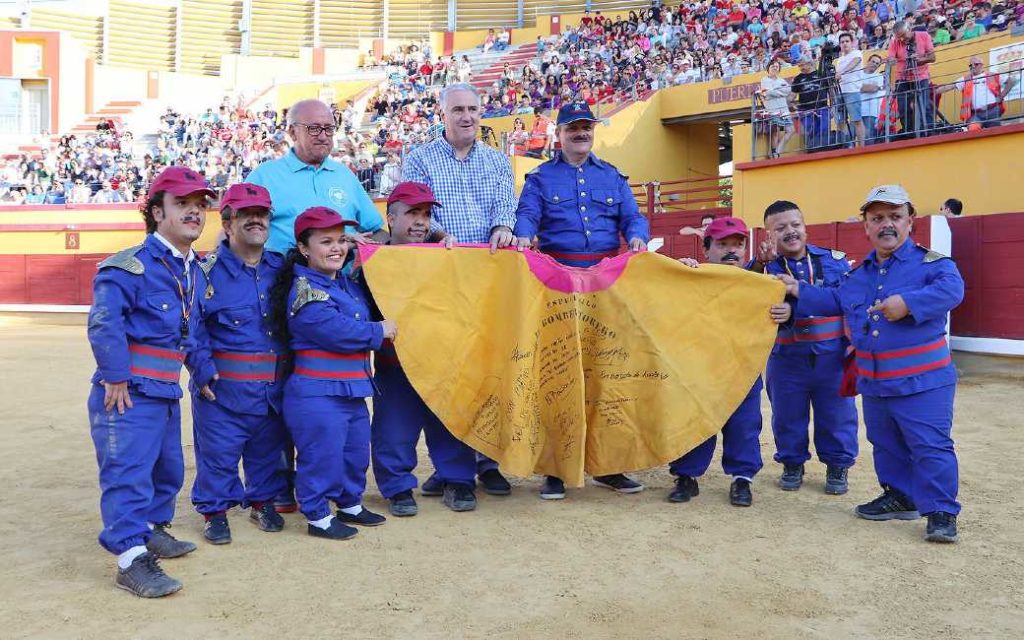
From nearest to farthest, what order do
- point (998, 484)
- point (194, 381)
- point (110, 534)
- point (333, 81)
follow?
point (110, 534)
point (194, 381)
point (998, 484)
point (333, 81)

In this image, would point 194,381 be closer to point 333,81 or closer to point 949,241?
point 949,241

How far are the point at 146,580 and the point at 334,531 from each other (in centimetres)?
83

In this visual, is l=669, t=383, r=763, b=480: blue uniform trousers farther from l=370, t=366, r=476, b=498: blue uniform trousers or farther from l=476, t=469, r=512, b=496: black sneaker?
l=370, t=366, r=476, b=498: blue uniform trousers

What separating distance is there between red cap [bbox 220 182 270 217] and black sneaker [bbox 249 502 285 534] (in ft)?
3.95

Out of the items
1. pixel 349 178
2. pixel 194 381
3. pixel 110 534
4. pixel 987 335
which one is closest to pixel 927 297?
pixel 349 178

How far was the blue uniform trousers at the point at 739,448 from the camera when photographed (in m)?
4.34

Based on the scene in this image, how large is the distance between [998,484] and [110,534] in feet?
13.0

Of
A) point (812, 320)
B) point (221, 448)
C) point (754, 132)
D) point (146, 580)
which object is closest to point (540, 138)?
point (754, 132)

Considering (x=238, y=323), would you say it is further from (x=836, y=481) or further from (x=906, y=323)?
(x=836, y=481)

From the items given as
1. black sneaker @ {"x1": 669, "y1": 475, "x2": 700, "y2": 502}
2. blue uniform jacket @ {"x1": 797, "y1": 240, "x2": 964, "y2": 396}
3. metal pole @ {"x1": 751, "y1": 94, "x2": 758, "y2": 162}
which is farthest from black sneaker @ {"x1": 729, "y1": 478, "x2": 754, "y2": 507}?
metal pole @ {"x1": 751, "y1": 94, "x2": 758, "y2": 162}

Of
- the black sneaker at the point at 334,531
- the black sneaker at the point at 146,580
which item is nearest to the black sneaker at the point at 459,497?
the black sneaker at the point at 334,531

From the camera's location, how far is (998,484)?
4.66 m

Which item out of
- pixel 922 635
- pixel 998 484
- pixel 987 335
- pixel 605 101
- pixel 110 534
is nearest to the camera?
pixel 922 635

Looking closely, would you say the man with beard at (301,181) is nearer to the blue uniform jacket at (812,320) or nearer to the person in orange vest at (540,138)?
the blue uniform jacket at (812,320)
